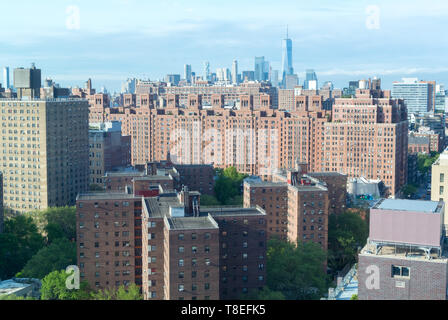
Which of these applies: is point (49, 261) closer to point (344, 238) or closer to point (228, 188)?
point (344, 238)

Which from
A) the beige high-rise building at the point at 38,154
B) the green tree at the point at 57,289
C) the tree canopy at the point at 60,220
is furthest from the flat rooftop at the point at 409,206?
the beige high-rise building at the point at 38,154

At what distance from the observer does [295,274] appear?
4188 cm

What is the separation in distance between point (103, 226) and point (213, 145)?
204ft

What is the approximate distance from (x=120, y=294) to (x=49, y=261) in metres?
9.97

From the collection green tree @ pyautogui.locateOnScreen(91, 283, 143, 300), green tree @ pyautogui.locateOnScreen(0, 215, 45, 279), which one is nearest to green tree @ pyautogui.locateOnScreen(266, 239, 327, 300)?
green tree @ pyautogui.locateOnScreen(91, 283, 143, 300)

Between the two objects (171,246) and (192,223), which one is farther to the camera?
(192,223)

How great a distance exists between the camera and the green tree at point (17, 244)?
161ft

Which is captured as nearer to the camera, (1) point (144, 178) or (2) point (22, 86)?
(1) point (144, 178)

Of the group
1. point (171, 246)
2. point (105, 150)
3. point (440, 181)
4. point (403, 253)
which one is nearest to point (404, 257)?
point (403, 253)
